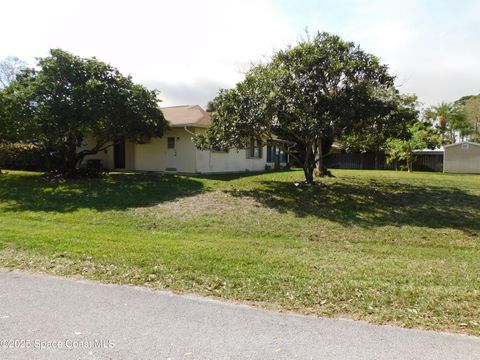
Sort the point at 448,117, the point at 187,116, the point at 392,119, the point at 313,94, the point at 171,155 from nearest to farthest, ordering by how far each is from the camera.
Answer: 1. the point at 313,94
2. the point at 392,119
3. the point at 171,155
4. the point at 187,116
5. the point at 448,117


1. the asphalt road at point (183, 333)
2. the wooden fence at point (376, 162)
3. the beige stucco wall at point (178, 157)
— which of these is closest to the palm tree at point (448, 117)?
the wooden fence at point (376, 162)

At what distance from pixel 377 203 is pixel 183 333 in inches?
367

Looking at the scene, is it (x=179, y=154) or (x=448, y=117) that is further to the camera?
(x=448, y=117)

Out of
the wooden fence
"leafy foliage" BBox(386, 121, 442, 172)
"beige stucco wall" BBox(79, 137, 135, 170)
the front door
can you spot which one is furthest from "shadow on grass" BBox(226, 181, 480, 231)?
the wooden fence

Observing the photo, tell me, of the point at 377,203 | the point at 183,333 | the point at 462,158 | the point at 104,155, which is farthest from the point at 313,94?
the point at 462,158

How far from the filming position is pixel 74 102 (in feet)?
49.4

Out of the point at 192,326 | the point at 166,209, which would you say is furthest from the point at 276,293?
the point at 166,209

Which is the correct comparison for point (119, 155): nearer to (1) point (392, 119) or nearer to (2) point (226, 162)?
(2) point (226, 162)

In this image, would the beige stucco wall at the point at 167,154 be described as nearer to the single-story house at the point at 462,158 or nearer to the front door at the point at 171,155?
the front door at the point at 171,155

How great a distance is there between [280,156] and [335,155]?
282 inches

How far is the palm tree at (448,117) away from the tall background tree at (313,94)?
31.6 m

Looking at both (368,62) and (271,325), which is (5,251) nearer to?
(271,325)

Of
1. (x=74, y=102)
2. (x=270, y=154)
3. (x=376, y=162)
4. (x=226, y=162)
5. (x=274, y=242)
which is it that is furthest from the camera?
(x=376, y=162)

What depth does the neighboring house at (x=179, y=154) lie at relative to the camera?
61.0ft
